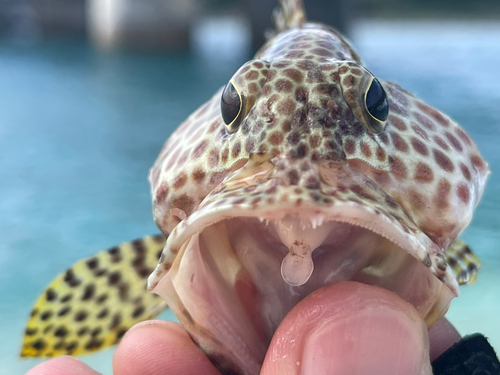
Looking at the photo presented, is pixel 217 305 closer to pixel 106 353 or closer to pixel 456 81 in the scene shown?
pixel 106 353

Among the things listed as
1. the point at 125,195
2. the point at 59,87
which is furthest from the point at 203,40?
the point at 125,195

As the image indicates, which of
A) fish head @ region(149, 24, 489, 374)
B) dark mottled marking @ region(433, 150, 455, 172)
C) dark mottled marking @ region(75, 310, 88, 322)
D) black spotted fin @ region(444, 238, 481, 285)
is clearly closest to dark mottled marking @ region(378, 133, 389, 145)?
fish head @ region(149, 24, 489, 374)

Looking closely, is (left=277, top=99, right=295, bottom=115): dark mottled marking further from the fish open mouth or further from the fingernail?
the fingernail

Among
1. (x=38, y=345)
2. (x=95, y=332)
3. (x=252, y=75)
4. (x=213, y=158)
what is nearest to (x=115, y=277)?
(x=95, y=332)

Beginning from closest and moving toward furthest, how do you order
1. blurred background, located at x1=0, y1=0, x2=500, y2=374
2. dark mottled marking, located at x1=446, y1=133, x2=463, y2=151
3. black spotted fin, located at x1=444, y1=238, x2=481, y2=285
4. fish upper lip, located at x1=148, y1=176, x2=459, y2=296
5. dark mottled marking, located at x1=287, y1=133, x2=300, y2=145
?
fish upper lip, located at x1=148, y1=176, x2=459, y2=296
dark mottled marking, located at x1=287, y1=133, x2=300, y2=145
dark mottled marking, located at x1=446, y1=133, x2=463, y2=151
black spotted fin, located at x1=444, y1=238, x2=481, y2=285
blurred background, located at x1=0, y1=0, x2=500, y2=374

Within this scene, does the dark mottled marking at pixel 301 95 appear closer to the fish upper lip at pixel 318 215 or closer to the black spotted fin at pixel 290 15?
the fish upper lip at pixel 318 215

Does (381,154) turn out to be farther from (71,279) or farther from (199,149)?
(71,279)
